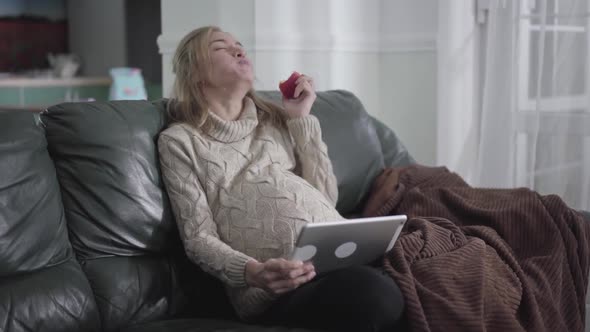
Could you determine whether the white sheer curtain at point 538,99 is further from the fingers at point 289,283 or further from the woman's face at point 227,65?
the fingers at point 289,283

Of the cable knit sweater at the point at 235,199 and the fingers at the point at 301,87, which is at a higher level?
the fingers at the point at 301,87

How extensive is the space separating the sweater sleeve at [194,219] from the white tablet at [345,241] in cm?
17

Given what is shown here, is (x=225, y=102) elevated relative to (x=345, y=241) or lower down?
elevated

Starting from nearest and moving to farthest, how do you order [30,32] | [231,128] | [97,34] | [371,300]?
1. [371,300]
2. [231,128]
3. [30,32]
4. [97,34]

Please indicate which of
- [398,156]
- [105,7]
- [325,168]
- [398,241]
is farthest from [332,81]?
[105,7]

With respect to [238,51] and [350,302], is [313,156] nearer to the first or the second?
[238,51]

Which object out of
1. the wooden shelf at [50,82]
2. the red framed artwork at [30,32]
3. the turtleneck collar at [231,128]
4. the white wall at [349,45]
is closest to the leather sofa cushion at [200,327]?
the turtleneck collar at [231,128]

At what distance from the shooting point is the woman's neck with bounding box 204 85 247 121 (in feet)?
7.45

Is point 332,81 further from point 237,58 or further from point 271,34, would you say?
point 237,58

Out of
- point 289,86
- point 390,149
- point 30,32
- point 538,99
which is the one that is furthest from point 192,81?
point 30,32

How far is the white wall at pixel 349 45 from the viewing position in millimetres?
3637

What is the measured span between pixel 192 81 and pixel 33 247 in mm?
626

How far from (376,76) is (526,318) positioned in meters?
2.13

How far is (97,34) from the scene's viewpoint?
19.9 ft
